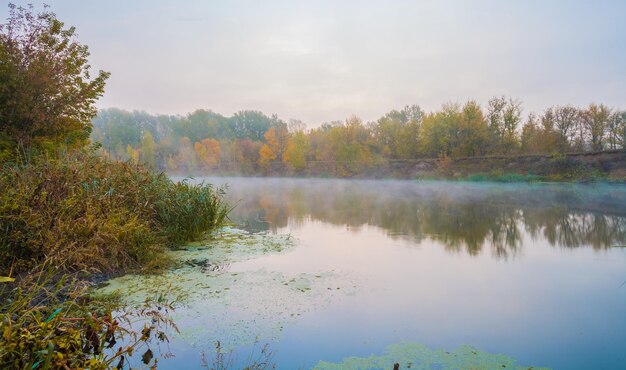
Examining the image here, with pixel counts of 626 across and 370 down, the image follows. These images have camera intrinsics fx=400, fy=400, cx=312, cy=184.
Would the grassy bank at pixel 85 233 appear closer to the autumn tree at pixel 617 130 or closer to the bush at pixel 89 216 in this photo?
the bush at pixel 89 216

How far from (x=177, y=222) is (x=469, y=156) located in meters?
33.3

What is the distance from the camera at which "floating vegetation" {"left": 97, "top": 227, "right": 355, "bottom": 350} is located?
3889 millimetres

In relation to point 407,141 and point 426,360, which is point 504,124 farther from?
point 426,360

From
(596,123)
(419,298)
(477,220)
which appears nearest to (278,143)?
(596,123)

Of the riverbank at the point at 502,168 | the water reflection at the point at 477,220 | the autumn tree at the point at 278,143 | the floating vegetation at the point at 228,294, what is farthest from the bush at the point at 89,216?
the autumn tree at the point at 278,143

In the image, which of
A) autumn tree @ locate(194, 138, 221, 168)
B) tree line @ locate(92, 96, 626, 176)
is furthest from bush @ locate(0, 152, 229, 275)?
autumn tree @ locate(194, 138, 221, 168)

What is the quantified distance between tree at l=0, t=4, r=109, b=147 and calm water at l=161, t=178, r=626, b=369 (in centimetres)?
508

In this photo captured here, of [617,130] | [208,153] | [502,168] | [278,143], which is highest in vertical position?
[278,143]

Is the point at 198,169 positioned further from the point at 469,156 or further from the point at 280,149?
the point at 469,156

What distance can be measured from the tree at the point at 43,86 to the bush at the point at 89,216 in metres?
2.14

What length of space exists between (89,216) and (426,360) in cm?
453

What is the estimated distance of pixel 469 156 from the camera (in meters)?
36.2

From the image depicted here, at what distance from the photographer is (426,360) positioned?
11.1ft

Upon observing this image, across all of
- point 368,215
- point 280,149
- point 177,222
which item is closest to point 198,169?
point 280,149
